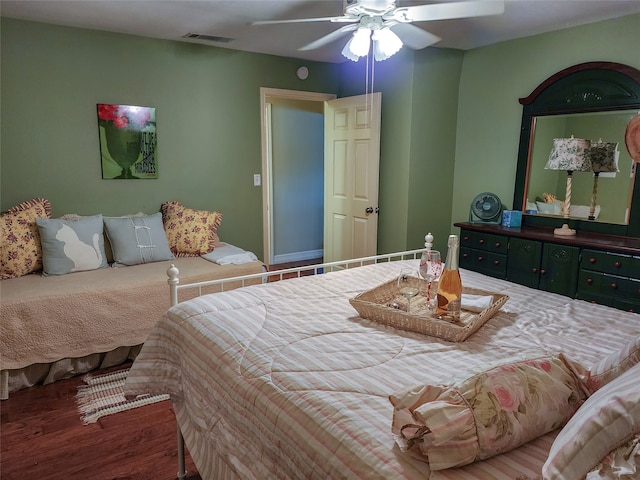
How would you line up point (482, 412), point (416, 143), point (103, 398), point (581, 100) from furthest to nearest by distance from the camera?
point (416, 143) → point (581, 100) → point (103, 398) → point (482, 412)

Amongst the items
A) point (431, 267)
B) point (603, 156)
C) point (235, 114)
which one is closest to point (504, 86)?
point (603, 156)

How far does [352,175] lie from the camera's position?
176 inches

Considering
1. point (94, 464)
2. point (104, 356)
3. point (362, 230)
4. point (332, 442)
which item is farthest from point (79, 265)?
point (332, 442)

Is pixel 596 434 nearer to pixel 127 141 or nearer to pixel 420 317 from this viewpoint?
pixel 420 317

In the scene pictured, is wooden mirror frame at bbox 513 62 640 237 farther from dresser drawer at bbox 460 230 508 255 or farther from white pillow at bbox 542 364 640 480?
white pillow at bbox 542 364 640 480

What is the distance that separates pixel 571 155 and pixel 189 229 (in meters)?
3.10

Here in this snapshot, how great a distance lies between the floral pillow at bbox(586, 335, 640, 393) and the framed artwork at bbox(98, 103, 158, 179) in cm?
361

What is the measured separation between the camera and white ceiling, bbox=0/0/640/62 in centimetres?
285

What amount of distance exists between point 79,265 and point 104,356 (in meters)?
0.68

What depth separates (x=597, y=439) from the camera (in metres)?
0.75

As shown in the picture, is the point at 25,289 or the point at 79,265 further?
the point at 79,265

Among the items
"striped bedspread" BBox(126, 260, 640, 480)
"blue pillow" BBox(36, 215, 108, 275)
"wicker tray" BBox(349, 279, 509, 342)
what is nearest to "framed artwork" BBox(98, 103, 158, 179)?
"blue pillow" BBox(36, 215, 108, 275)

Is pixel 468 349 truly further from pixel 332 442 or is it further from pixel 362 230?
pixel 362 230

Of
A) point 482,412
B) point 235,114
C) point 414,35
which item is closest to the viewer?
point 482,412
